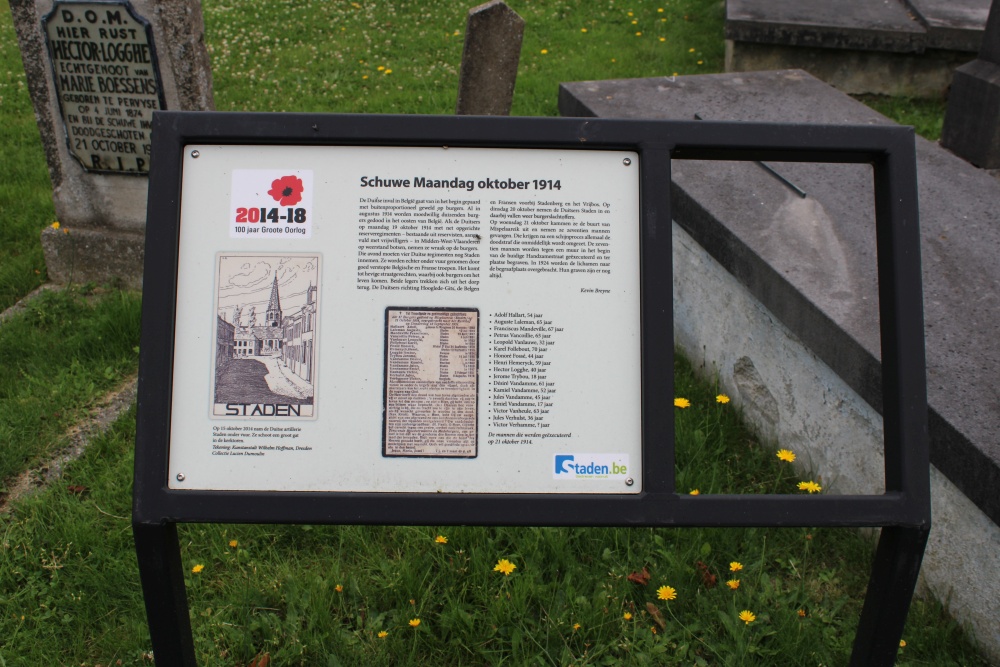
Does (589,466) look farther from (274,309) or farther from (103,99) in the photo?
(103,99)

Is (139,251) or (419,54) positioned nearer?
(139,251)

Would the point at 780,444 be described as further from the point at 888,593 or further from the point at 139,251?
the point at 139,251

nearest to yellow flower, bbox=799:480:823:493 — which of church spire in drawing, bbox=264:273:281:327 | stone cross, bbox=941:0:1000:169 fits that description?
church spire in drawing, bbox=264:273:281:327

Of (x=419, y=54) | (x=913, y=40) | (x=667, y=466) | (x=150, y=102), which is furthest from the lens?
(x=419, y=54)

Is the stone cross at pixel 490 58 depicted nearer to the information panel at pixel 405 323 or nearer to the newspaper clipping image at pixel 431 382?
the information panel at pixel 405 323

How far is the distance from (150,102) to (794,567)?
3499 mm

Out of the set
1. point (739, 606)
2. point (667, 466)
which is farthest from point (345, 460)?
point (739, 606)

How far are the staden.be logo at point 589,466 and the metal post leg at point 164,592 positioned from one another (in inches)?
30.1

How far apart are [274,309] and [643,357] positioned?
0.72 metres

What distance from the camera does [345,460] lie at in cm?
180

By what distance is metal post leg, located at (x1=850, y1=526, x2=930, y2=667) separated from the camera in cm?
182

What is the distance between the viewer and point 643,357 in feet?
5.88

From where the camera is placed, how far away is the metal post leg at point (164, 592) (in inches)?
70.9

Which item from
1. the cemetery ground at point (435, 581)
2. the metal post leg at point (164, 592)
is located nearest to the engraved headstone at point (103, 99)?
the cemetery ground at point (435, 581)
